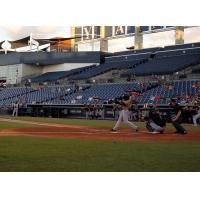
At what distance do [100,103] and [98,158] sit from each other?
24207 mm

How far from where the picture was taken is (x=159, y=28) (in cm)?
4047

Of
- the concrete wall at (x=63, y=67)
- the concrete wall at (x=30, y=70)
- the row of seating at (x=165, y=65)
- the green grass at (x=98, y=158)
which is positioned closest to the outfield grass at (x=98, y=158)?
the green grass at (x=98, y=158)

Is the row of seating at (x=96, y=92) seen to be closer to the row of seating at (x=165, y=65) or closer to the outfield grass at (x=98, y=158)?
the row of seating at (x=165, y=65)

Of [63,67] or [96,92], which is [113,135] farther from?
[63,67]

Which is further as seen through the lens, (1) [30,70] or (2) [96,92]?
(1) [30,70]

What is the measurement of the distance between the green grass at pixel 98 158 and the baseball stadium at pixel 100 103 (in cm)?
2

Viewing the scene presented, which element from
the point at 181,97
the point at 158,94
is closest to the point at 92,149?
the point at 181,97

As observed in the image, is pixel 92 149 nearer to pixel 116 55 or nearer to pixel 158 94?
pixel 158 94

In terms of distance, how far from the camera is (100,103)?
31.1 m

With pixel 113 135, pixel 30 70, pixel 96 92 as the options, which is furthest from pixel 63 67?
pixel 113 135

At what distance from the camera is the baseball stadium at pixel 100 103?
22.9ft

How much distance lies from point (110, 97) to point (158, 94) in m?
4.60

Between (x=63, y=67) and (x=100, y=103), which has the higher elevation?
(x=63, y=67)

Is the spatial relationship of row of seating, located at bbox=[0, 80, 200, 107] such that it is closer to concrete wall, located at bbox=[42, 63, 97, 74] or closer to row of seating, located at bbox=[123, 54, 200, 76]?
row of seating, located at bbox=[123, 54, 200, 76]
